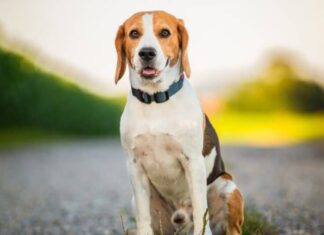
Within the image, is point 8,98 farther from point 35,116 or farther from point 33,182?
point 33,182

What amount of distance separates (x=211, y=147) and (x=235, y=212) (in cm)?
51

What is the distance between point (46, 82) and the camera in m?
15.6

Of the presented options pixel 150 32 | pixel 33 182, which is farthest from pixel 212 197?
pixel 33 182

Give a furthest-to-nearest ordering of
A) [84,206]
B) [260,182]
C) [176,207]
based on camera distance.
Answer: [260,182] < [84,206] < [176,207]

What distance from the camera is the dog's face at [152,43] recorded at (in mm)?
3496

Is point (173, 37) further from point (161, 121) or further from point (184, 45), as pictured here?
point (161, 121)

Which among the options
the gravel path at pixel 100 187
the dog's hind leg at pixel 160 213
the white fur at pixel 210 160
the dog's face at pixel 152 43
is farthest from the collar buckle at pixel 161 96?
the gravel path at pixel 100 187

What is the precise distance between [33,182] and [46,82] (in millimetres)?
6239

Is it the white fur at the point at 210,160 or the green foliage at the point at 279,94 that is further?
the green foliage at the point at 279,94

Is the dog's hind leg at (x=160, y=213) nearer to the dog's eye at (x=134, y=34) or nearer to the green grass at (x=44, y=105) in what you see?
the dog's eye at (x=134, y=34)

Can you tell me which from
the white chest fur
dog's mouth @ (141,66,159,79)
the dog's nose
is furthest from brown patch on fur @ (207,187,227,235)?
the dog's nose

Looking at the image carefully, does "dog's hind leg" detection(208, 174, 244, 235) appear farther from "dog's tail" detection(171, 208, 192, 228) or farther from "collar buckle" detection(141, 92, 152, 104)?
"collar buckle" detection(141, 92, 152, 104)

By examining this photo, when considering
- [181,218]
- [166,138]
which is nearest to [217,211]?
[181,218]

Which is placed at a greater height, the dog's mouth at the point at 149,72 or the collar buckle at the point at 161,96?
the dog's mouth at the point at 149,72
